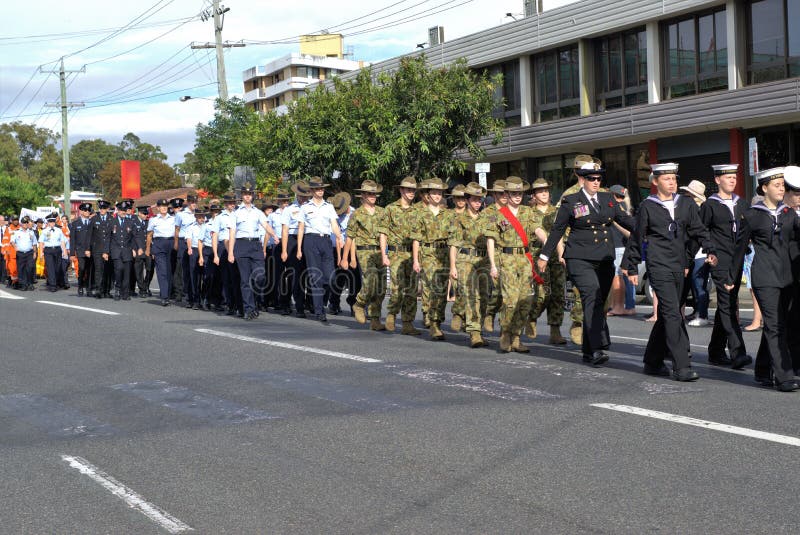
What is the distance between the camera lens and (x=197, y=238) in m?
18.3

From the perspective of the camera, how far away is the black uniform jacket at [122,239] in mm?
21172

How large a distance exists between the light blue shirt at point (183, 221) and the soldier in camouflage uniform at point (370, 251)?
5999mm

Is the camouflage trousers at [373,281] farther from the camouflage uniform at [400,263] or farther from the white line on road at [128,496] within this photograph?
the white line on road at [128,496]

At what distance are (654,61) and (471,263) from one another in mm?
16527

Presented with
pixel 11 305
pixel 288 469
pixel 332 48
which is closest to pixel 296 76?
pixel 332 48

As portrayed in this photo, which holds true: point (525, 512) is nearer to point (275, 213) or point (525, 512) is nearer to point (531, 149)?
point (275, 213)

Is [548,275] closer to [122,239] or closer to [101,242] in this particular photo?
[122,239]

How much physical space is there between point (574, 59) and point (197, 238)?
49.4ft

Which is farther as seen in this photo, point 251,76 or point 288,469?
point 251,76

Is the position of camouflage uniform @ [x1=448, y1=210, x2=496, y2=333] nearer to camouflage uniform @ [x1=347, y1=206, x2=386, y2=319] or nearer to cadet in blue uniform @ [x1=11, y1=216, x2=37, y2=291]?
camouflage uniform @ [x1=347, y1=206, x2=386, y2=319]

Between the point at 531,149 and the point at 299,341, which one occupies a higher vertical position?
the point at 531,149

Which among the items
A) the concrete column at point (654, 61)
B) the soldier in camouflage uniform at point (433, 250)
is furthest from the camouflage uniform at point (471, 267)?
the concrete column at point (654, 61)

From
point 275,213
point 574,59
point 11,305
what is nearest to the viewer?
point 275,213

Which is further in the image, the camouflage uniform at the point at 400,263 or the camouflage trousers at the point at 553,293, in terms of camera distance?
the camouflage uniform at the point at 400,263
